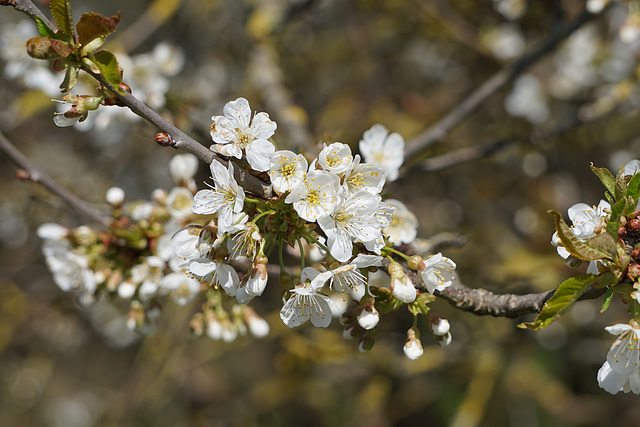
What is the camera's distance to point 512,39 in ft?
11.7

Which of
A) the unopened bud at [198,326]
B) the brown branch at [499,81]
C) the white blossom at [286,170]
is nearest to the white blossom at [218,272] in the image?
the white blossom at [286,170]

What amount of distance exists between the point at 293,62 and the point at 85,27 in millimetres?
3303

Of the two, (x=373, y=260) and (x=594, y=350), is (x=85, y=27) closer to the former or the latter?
(x=373, y=260)

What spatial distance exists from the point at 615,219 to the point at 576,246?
0.57 ft

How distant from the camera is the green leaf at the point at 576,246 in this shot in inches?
42.8

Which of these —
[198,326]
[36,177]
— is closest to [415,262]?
[198,326]

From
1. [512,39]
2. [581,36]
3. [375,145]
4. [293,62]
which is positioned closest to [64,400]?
[293,62]

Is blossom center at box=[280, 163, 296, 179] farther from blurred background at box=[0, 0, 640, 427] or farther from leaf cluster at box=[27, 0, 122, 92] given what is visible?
blurred background at box=[0, 0, 640, 427]

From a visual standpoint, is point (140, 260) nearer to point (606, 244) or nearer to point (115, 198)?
point (115, 198)

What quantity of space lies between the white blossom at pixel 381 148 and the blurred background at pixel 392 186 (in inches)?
41.5

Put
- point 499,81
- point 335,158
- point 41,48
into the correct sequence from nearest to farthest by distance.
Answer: point 41,48 → point 335,158 → point 499,81

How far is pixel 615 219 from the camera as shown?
120cm

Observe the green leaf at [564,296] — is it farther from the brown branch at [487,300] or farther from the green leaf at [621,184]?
the green leaf at [621,184]

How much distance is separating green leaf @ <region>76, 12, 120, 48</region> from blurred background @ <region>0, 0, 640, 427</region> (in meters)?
1.48
